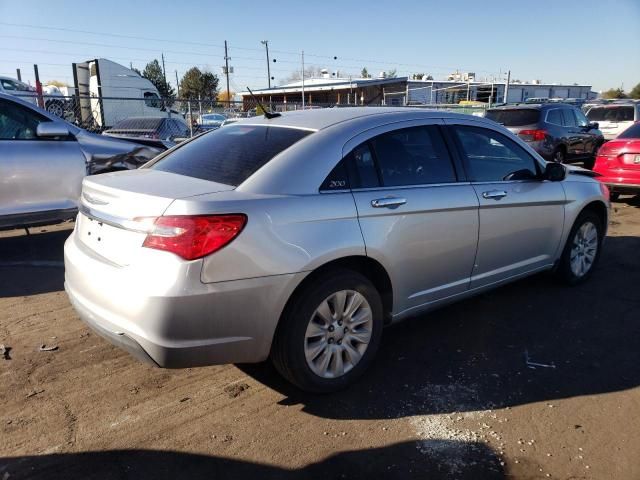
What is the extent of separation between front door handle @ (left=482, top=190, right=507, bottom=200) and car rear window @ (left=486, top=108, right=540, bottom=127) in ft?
28.6

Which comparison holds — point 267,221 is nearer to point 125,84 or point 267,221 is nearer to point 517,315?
point 517,315

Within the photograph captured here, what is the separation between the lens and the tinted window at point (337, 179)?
3.13 m

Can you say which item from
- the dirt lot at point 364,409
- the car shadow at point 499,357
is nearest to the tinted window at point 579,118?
the car shadow at point 499,357

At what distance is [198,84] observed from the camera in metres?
70.2

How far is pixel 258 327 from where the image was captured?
112 inches

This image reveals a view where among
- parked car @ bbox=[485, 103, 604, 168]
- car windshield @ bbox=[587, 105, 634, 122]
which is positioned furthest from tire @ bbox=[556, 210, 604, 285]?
car windshield @ bbox=[587, 105, 634, 122]

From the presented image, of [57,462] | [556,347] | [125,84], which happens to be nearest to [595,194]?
[556,347]

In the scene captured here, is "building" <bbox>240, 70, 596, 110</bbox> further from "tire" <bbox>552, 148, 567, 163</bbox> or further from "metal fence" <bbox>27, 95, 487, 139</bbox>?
"tire" <bbox>552, 148, 567, 163</bbox>

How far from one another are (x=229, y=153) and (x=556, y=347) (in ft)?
9.03

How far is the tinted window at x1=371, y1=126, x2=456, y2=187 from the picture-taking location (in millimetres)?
3496

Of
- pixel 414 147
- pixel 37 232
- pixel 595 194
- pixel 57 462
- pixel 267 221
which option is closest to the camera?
pixel 57 462

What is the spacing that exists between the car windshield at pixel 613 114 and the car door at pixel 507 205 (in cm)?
1313

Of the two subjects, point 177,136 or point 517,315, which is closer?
point 517,315

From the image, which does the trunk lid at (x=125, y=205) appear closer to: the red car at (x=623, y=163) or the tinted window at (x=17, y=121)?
the tinted window at (x=17, y=121)
